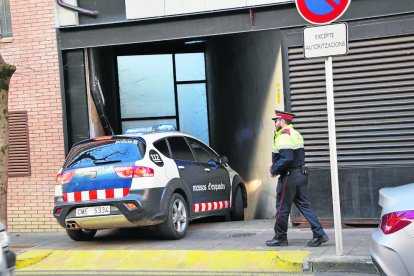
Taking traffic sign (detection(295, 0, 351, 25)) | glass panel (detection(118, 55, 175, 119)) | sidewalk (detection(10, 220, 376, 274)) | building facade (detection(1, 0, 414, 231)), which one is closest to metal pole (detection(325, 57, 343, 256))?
sidewalk (detection(10, 220, 376, 274))

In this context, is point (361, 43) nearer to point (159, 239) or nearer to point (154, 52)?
point (159, 239)

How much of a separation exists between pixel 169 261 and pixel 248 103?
715 cm

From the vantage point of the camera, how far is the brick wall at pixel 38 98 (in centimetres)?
1045

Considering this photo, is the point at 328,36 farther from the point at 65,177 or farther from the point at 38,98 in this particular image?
the point at 38,98

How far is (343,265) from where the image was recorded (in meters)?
6.27

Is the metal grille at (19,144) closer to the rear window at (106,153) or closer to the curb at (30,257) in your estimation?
the rear window at (106,153)

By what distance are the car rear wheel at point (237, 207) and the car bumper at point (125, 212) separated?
281cm

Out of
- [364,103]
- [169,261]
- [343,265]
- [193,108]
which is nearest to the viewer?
[343,265]

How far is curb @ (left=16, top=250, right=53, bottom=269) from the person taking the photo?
7613 mm

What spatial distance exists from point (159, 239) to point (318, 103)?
3.28m

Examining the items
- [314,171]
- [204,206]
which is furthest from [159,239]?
[314,171]

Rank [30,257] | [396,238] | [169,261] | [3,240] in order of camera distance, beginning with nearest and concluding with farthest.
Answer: [396,238] → [3,240] → [169,261] → [30,257]

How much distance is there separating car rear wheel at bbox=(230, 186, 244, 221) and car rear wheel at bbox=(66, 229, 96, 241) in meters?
2.79

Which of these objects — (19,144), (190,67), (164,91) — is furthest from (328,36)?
(190,67)
